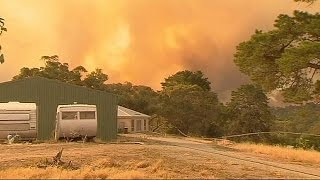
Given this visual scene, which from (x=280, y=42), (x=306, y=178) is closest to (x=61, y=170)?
(x=306, y=178)

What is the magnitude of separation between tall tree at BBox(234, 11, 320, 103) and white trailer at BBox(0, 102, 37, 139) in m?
15.1

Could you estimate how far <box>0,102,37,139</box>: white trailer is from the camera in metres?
33.7

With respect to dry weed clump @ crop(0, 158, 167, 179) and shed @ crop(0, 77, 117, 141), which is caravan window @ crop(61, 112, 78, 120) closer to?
shed @ crop(0, 77, 117, 141)

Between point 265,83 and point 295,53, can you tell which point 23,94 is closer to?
point 265,83

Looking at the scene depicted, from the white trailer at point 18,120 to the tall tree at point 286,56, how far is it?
1510 centimetres

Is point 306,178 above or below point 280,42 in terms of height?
below

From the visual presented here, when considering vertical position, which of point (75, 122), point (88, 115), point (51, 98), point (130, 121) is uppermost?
point (51, 98)

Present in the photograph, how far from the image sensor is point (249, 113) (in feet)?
248

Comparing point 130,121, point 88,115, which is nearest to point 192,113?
point 130,121

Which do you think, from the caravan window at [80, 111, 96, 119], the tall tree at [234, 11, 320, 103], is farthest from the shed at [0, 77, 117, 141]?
the tall tree at [234, 11, 320, 103]

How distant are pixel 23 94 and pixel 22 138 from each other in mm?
9537

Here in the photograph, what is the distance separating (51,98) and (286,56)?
2411cm

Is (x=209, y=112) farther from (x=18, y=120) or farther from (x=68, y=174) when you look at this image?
(x=68, y=174)

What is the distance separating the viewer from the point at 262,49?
29.6m
